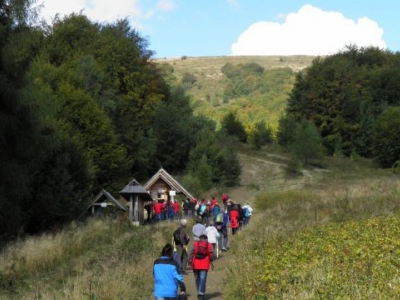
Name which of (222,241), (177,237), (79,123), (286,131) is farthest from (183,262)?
(286,131)

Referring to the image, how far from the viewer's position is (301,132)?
190 ft

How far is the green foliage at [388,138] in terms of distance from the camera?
196 feet

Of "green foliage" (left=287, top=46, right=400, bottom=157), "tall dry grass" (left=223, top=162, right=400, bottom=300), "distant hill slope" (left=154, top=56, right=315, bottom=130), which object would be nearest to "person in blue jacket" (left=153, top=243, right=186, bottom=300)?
"tall dry grass" (left=223, top=162, right=400, bottom=300)

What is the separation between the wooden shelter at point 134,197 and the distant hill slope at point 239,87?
2154 inches

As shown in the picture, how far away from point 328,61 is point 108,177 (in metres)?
48.1

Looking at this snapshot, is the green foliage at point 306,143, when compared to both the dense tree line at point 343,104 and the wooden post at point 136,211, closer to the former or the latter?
the dense tree line at point 343,104

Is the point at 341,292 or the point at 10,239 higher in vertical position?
the point at 341,292

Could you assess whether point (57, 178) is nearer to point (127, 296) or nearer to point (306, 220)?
point (306, 220)

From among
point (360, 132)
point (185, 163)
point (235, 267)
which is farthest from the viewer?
point (360, 132)

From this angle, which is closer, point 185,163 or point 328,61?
point 185,163

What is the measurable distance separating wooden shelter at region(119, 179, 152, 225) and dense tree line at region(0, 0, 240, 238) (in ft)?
10.6

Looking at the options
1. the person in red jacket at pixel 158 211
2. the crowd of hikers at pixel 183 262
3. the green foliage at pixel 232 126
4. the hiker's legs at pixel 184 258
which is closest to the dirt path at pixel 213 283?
the hiker's legs at pixel 184 258

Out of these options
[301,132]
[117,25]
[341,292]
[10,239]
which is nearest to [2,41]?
[10,239]

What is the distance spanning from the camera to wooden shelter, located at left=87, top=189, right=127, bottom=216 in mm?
32650
